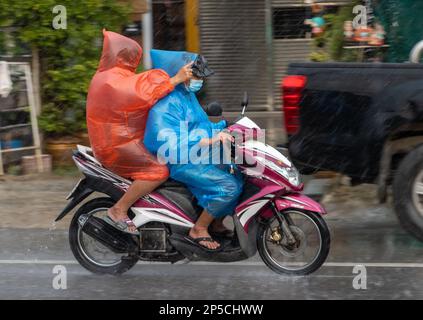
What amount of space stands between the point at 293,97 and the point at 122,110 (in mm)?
1633

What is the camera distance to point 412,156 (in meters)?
6.38

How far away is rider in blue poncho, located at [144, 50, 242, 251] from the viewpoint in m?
5.49

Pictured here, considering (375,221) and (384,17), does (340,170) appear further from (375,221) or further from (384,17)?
(384,17)

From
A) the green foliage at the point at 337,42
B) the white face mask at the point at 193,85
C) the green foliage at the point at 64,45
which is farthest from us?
the green foliage at the point at 64,45

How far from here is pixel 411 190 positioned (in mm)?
6387

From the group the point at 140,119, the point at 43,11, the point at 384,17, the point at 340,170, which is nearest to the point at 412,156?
the point at 340,170

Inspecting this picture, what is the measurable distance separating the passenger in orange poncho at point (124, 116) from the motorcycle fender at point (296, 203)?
0.83m

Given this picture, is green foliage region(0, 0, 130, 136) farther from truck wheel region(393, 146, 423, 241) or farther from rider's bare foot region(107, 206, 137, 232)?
truck wheel region(393, 146, 423, 241)

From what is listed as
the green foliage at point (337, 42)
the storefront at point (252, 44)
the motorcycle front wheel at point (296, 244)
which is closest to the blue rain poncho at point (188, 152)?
the motorcycle front wheel at point (296, 244)

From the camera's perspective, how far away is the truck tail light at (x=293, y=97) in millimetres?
6492

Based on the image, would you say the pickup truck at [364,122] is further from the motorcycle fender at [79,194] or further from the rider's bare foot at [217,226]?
the motorcycle fender at [79,194]

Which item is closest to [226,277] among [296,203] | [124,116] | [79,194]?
[296,203]
